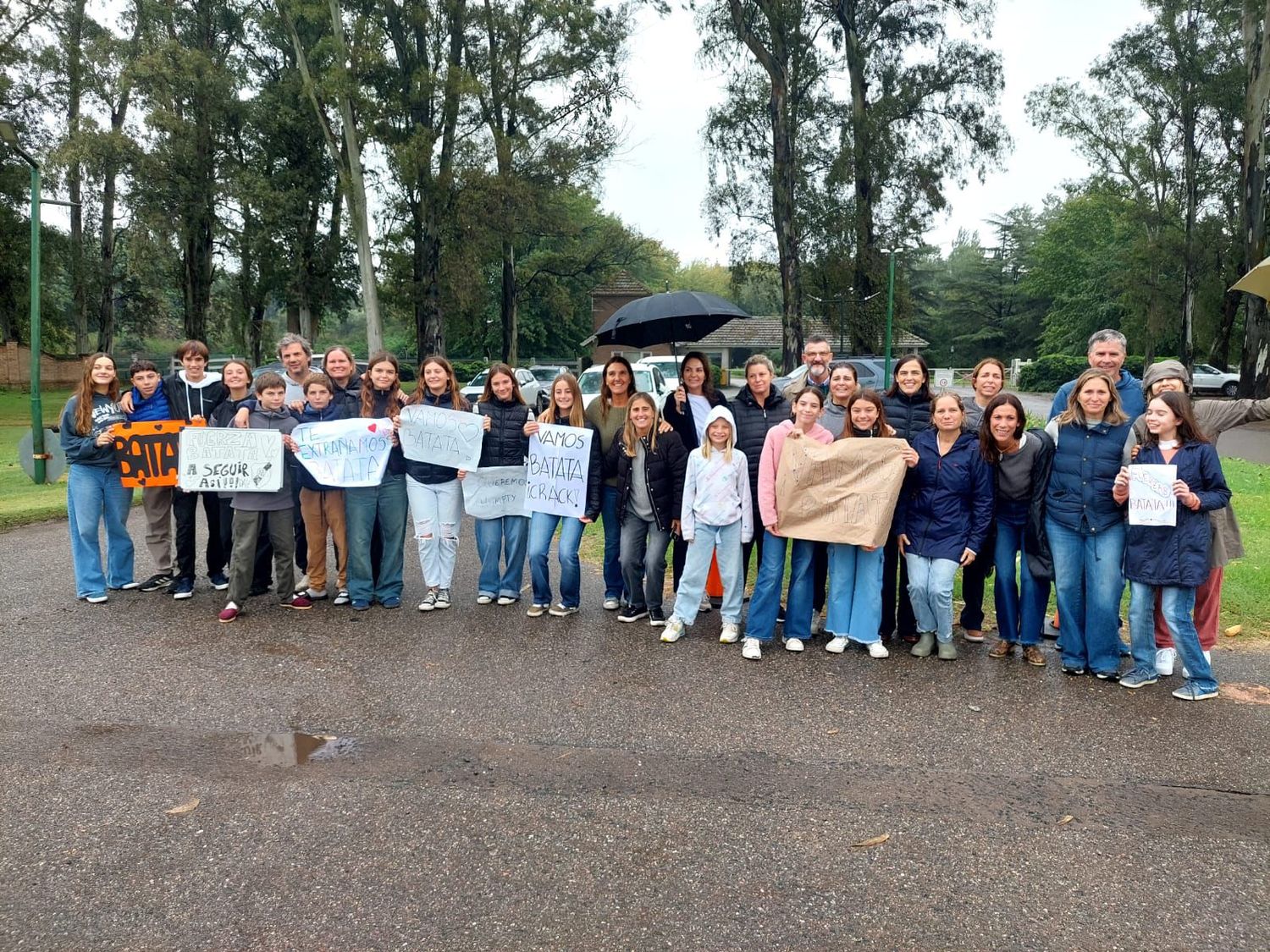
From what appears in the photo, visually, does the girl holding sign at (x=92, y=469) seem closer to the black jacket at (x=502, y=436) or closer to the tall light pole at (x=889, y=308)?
the black jacket at (x=502, y=436)

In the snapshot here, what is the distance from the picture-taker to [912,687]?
5395 mm

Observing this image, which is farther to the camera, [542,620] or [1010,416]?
[542,620]

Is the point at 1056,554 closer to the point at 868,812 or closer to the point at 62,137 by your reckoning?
the point at 868,812

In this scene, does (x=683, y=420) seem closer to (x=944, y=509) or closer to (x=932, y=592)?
(x=944, y=509)

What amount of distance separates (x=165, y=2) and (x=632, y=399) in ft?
111

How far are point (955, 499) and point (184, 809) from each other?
181 inches

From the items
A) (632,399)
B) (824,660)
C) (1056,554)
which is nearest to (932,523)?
(1056,554)

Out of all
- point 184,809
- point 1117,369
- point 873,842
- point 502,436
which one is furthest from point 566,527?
point 1117,369

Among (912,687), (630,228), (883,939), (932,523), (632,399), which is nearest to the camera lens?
(883,939)

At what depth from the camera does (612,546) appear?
7004 mm

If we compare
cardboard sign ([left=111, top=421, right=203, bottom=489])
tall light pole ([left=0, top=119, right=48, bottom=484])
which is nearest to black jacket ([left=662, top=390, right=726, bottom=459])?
cardboard sign ([left=111, top=421, right=203, bottom=489])

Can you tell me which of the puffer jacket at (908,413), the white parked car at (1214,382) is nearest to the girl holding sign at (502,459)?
the puffer jacket at (908,413)

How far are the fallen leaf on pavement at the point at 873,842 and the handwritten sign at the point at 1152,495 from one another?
274 centimetres

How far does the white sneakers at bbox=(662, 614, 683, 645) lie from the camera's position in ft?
20.4
